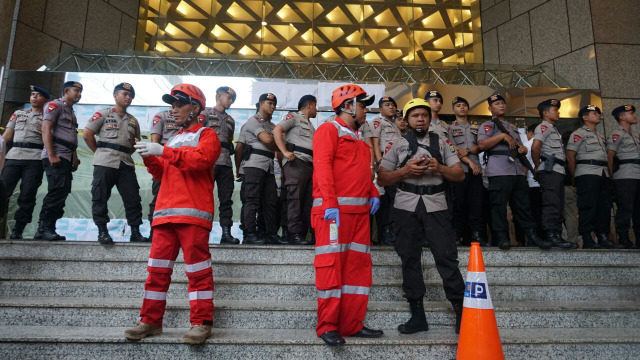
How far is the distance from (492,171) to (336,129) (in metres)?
2.49

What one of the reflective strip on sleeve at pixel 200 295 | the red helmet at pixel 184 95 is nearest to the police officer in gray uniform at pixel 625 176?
the reflective strip on sleeve at pixel 200 295

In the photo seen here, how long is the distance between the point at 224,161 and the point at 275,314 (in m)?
2.50

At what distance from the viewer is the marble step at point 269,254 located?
4.03 meters

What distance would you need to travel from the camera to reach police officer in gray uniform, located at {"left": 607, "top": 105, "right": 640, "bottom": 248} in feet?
16.6

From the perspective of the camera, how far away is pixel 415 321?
3.07 metres

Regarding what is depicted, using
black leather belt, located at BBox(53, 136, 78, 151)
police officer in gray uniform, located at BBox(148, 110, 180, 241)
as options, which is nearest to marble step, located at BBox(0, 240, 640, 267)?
police officer in gray uniform, located at BBox(148, 110, 180, 241)

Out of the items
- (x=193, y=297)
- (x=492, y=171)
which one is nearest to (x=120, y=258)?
(x=193, y=297)

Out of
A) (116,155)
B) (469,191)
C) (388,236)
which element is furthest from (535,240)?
(116,155)

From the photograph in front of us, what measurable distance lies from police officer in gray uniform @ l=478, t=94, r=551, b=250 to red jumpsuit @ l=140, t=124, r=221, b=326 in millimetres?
3359

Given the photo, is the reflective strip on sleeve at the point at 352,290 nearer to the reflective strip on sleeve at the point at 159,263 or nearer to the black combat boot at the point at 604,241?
the reflective strip on sleeve at the point at 159,263

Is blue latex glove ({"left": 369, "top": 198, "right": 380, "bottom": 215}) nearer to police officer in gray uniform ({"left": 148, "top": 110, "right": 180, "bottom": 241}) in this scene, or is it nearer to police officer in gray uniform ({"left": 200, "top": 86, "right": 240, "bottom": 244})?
police officer in gray uniform ({"left": 200, "top": 86, "right": 240, "bottom": 244})

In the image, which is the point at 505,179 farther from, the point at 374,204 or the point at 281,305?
the point at 281,305

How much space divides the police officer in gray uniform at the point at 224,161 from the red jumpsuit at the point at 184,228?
6.46 feet

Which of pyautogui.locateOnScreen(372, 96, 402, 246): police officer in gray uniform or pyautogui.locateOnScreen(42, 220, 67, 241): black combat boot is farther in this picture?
pyautogui.locateOnScreen(372, 96, 402, 246): police officer in gray uniform
